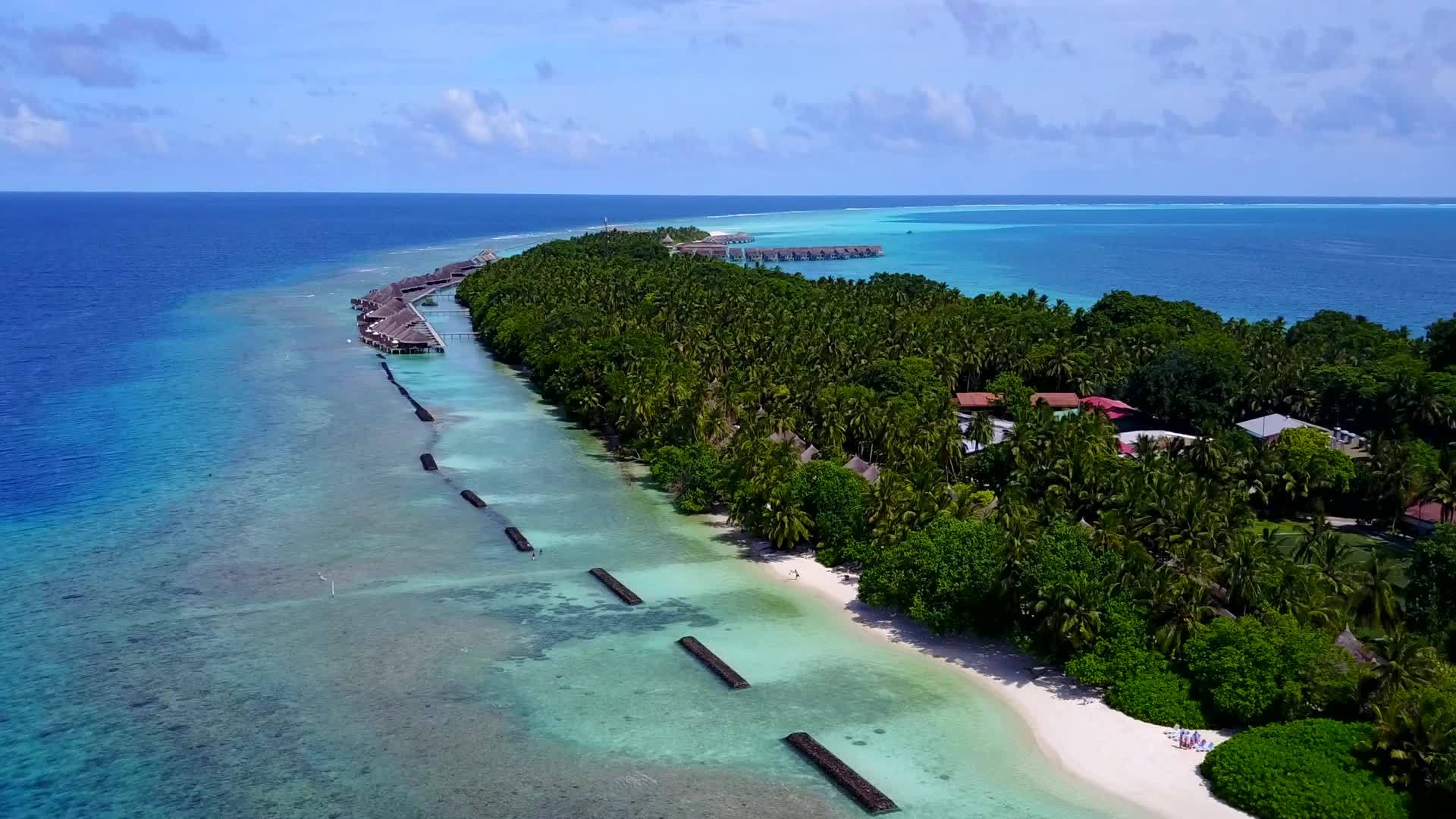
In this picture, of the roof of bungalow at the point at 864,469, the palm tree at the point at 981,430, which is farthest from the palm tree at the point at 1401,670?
the palm tree at the point at 981,430

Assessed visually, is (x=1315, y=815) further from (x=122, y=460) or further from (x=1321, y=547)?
(x=122, y=460)

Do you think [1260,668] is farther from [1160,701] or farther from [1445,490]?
[1445,490]

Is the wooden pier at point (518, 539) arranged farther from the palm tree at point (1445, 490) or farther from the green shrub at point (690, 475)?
the palm tree at point (1445, 490)

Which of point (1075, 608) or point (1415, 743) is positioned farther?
point (1075, 608)

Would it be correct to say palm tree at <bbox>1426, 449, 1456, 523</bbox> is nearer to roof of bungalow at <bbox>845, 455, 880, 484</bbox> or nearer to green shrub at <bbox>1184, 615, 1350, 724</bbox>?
→ green shrub at <bbox>1184, 615, 1350, 724</bbox>

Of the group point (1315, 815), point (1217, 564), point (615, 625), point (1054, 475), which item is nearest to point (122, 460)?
point (615, 625)

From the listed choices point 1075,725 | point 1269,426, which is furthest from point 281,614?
point 1269,426

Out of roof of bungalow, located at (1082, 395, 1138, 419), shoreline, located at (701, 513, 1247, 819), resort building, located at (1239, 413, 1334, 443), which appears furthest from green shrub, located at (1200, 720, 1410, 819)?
roof of bungalow, located at (1082, 395, 1138, 419)
